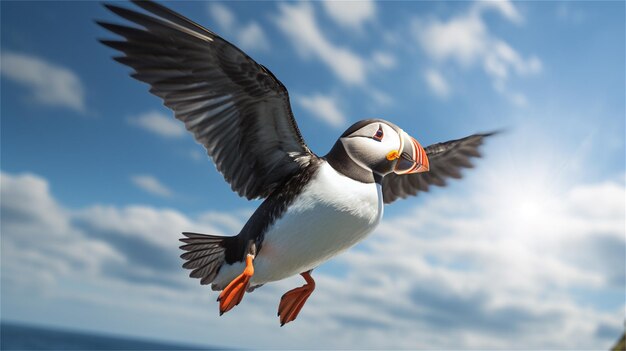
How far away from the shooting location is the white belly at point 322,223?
6047 millimetres

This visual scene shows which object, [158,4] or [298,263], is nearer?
[158,4]

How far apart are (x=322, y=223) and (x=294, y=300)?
65.5 inches

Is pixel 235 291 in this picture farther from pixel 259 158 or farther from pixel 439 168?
pixel 439 168

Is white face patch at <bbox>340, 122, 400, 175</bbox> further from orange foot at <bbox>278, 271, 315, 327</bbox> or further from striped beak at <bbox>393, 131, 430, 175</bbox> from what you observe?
orange foot at <bbox>278, 271, 315, 327</bbox>

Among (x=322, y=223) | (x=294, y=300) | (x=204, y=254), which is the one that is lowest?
(x=294, y=300)

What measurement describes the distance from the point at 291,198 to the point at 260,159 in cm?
95

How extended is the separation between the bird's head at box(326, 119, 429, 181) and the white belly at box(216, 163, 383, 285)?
0.53 ft

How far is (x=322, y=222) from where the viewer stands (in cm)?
604

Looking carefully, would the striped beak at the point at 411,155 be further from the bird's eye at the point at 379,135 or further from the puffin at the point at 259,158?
the bird's eye at the point at 379,135

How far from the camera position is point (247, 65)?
6.36 meters

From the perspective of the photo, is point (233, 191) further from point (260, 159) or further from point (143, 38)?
point (143, 38)

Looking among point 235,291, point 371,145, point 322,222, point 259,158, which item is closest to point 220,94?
point 259,158

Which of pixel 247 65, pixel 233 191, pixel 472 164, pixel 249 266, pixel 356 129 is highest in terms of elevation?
pixel 472 164

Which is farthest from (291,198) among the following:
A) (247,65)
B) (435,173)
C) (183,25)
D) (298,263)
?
(435,173)
